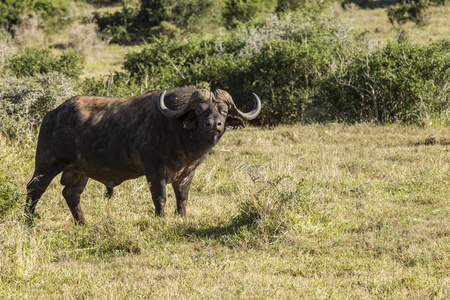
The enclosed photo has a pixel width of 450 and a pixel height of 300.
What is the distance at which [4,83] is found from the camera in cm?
1327

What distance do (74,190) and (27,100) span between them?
490 centimetres

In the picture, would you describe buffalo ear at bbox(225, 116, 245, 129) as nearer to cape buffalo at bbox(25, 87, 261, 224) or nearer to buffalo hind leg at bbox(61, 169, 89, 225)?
cape buffalo at bbox(25, 87, 261, 224)

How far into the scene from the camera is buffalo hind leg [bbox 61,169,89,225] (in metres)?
8.43

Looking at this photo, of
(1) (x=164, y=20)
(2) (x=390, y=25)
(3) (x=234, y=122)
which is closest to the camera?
(3) (x=234, y=122)

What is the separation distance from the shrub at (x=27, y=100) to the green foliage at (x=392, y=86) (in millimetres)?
6851

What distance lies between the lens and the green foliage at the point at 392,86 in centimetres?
1379

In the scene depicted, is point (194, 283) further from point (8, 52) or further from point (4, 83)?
point (8, 52)

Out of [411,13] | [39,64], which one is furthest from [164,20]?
[39,64]

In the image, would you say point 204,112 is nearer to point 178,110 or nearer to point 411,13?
point 178,110

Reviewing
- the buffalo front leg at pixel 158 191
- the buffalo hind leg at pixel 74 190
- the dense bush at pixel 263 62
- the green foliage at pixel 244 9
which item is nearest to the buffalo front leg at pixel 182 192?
the buffalo front leg at pixel 158 191

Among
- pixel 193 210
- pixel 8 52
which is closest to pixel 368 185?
pixel 193 210

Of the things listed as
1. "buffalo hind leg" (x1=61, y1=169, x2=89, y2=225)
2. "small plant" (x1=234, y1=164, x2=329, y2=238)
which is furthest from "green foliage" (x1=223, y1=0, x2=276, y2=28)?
"small plant" (x1=234, y1=164, x2=329, y2=238)

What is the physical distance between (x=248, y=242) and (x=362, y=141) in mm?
6488

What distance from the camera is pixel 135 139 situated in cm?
772
